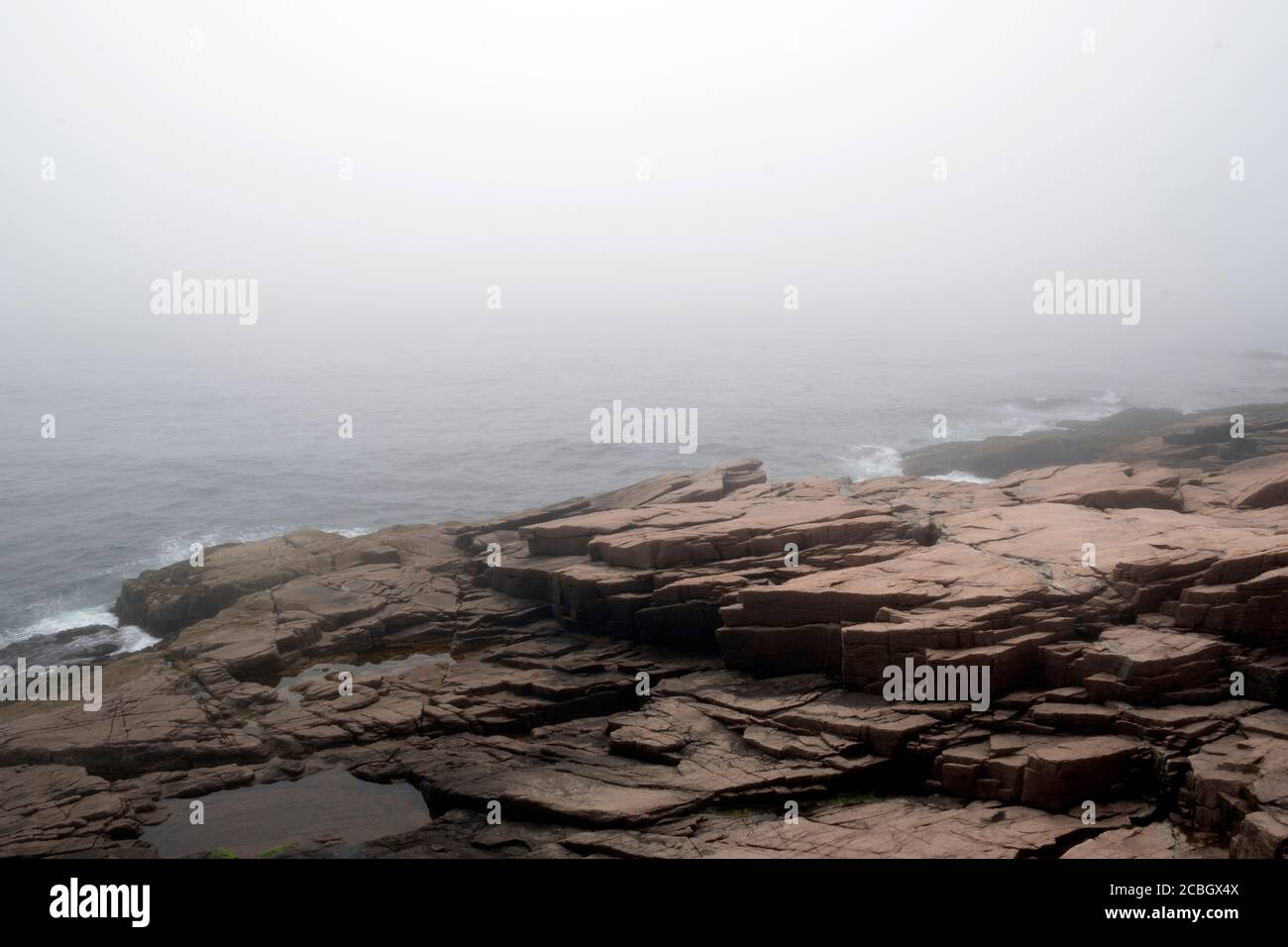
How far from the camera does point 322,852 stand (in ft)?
68.5

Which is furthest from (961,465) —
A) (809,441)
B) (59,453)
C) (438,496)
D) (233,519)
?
(59,453)

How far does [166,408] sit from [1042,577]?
11146 cm

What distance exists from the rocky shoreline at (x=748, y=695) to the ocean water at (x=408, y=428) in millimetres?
15246

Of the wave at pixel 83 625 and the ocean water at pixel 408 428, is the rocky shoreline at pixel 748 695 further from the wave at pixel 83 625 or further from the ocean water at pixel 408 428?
the ocean water at pixel 408 428

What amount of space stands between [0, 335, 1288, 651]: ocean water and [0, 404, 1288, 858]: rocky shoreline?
600 inches

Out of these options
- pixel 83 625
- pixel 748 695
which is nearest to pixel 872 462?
pixel 748 695

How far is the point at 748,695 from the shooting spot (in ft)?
82.9

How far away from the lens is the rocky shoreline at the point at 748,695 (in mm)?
19047

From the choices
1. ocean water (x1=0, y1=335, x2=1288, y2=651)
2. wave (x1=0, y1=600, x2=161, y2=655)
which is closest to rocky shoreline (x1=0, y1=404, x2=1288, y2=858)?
wave (x1=0, y1=600, x2=161, y2=655)

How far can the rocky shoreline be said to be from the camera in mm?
19047

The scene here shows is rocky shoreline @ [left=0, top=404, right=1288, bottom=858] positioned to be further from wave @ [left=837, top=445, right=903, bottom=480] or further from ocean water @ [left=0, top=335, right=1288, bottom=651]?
wave @ [left=837, top=445, right=903, bottom=480]

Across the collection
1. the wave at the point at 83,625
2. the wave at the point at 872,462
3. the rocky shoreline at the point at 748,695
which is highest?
the wave at the point at 872,462

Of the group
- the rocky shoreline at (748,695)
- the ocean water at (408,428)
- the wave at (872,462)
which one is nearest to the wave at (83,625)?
the ocean water at (408,428)

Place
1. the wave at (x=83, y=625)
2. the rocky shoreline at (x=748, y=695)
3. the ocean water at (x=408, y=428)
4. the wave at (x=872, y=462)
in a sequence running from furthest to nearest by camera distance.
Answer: the wave at (x=872, y=462) → the ocean water at (x=408, y=428) → the wave at (x=83, y=625) → the rocky shoreline at (x=748, y=695)
